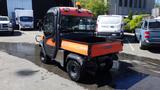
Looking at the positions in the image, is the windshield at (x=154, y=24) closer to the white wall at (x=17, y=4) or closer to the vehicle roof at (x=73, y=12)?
the vehicle roof at (x=73, y=12)

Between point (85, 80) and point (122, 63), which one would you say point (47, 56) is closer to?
point (85, 80)

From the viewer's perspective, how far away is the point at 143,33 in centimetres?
1320

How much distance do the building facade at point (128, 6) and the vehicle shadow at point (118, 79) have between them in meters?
27.7

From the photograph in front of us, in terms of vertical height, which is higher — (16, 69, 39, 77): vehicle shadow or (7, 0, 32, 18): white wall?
(7, 0, 32, 18): white wall

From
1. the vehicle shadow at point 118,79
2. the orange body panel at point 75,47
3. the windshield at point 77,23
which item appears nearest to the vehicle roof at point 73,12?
the windshield at point 77,23

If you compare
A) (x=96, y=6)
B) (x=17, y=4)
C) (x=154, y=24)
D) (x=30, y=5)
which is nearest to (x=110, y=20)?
(x=154, y=24)

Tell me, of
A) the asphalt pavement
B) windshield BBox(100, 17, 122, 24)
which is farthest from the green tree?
the asphalt pavement

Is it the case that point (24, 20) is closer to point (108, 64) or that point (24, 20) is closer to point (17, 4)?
point (17, 4)

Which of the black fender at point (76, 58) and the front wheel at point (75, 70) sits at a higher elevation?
the black fender at point (76, 58)

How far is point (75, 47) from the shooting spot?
7117mm

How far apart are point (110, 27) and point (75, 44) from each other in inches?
383

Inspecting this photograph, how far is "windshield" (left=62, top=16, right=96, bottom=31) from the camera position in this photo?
321 inches

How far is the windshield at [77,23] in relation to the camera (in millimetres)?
8154

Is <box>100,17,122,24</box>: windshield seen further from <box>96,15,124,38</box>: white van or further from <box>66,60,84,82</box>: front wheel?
<box>66,60,84,82</box>: front wheel
